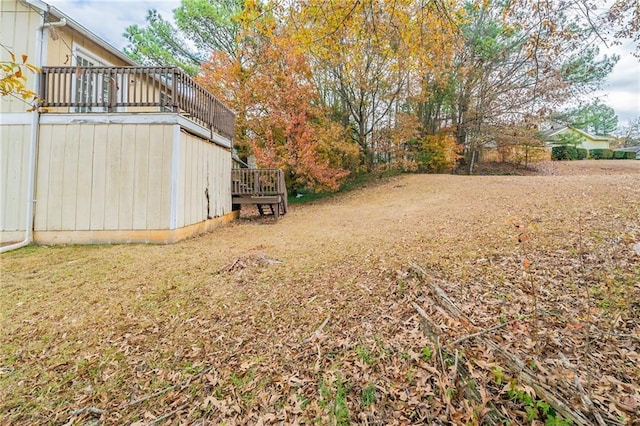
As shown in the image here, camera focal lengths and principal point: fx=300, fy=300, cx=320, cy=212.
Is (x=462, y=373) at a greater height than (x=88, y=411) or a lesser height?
greater

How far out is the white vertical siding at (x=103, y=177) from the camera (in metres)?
5.94

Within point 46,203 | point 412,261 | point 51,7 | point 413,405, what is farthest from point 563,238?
point 51,7

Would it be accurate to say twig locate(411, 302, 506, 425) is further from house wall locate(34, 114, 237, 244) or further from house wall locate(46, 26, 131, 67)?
house wall locate(46, 26, 131, 67)

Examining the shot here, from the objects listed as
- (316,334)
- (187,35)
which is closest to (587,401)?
(316,334)

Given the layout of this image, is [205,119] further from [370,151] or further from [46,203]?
[370,151]

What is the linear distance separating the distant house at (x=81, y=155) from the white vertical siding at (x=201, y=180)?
9.6 inches

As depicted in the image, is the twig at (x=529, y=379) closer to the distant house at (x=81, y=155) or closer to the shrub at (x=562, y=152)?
the distant house at (x=81, y=155)

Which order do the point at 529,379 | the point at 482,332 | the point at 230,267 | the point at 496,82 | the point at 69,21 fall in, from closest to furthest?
the point at 529,379 → the point at 482,332 → the point at 230,267 → the point at 69,21 → the point at 496,82

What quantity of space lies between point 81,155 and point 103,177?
0.62 m

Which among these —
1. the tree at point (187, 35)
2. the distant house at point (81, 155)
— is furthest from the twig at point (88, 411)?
the tree at point (187, 35)

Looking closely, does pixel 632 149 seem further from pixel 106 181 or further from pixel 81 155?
pixel 81 155

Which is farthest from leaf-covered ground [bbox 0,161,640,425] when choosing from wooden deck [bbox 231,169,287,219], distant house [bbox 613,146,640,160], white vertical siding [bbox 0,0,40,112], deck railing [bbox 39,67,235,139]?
distant house [bbox 613,146,640,160]

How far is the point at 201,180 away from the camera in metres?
7.38

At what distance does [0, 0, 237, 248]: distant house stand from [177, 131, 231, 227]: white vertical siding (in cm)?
24
